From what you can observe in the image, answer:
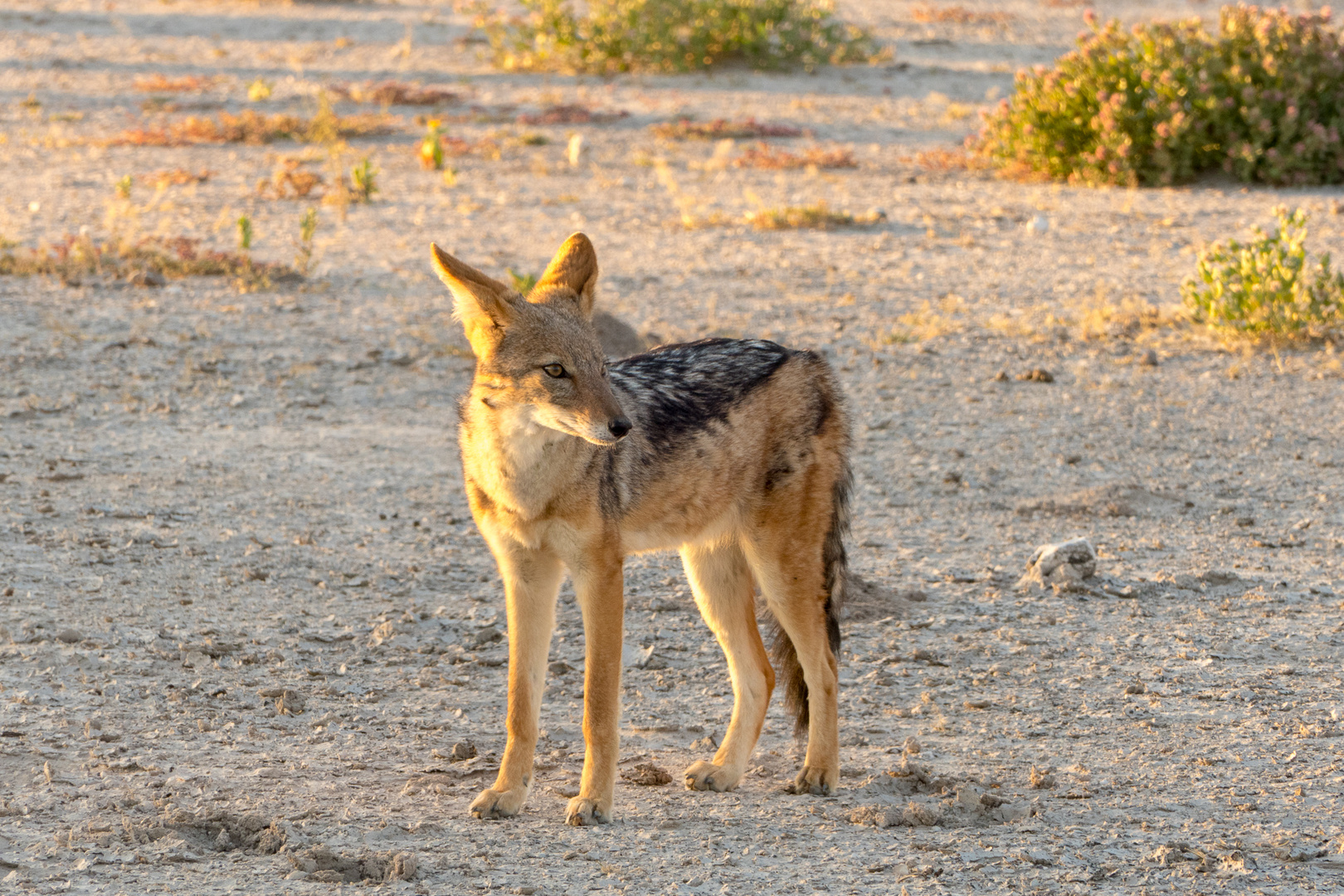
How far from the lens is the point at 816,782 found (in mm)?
5023

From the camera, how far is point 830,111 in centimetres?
1972

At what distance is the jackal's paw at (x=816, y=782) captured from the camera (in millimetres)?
5016

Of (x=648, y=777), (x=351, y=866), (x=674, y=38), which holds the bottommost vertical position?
(x=648, y=777)

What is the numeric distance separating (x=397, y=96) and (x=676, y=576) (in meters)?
14.5

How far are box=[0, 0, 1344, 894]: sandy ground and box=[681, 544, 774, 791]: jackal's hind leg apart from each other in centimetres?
21

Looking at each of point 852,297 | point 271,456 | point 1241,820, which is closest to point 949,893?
point 1241,820

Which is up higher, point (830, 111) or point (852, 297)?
point (830, 111)

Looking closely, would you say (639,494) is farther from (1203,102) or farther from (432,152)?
(1203,102)

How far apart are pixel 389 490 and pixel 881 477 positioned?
2.77 metres

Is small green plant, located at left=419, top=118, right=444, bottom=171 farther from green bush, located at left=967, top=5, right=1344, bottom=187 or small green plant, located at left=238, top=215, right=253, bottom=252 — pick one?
green bush, located at left=967, top=5, right=1344, bottom=187

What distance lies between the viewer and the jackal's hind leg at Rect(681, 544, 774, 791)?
17.0ft

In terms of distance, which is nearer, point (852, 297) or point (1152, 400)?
point (1152, 400)

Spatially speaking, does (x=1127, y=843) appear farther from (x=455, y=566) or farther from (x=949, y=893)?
(x=455, y=566)

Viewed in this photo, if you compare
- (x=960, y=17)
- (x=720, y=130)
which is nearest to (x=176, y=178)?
(x=720, y=130)
